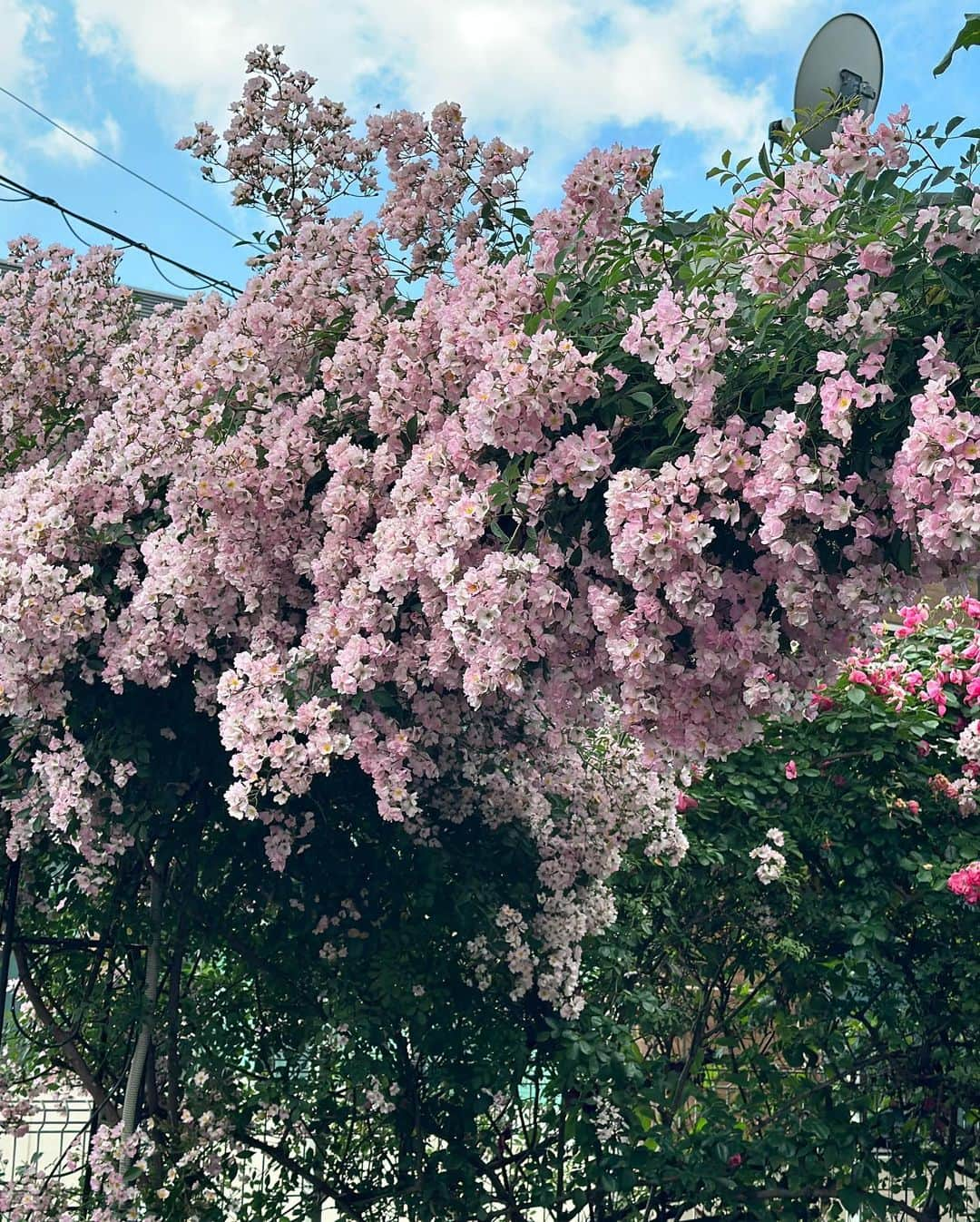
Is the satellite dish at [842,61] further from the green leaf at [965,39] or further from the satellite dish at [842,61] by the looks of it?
the green leaf at [965,39]

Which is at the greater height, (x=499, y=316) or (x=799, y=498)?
(x=499, y=316)

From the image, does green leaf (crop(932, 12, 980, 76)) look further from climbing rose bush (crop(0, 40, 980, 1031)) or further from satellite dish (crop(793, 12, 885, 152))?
satellite dish (crop(793, 12, 885, 152))

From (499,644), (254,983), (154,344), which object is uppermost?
(154,344)

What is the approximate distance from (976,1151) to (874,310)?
10.2ft

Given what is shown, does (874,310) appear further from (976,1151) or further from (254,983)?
(976,1151)

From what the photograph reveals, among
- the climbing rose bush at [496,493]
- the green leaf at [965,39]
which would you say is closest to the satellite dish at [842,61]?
the climbing rose bush at [496,493]

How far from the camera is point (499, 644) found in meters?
2.23

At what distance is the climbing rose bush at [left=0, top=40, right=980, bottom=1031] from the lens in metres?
2.05

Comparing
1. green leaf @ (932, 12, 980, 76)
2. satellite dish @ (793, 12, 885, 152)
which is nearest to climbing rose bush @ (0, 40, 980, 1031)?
green leaf @ (932, 12, 980, 76)

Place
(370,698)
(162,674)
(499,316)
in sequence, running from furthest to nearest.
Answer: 1. (162,674)
2. (370,698)
3. (499,316)

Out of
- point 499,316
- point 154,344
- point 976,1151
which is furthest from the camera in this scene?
point 976,1151

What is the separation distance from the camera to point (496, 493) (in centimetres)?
224

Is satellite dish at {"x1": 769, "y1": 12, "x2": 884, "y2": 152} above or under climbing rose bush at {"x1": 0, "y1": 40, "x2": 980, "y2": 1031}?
above

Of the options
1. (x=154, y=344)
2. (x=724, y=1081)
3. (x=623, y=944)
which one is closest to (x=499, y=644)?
(x=154, y=344)
